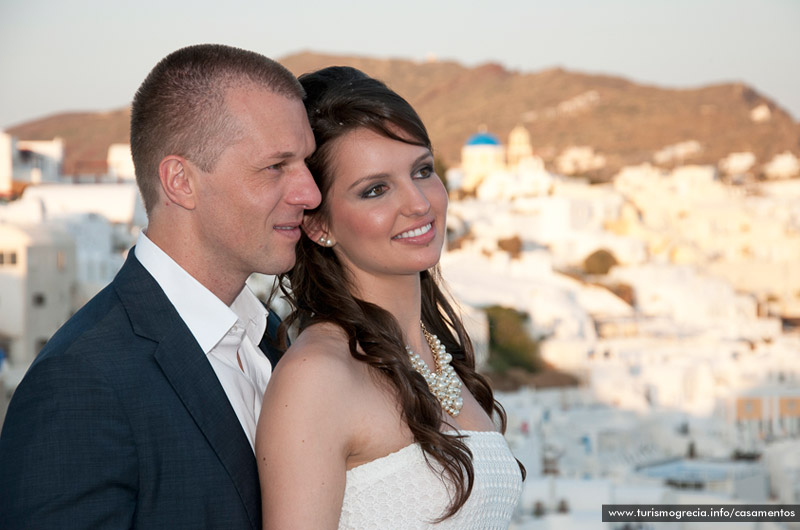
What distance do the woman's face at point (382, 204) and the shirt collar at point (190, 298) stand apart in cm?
27

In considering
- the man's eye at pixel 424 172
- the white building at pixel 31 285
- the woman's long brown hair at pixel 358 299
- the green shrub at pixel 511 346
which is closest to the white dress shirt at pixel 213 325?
the woman's long brown hair at pixel 358 299

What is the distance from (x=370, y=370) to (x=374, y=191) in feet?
1.00

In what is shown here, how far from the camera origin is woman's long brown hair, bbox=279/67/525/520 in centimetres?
168

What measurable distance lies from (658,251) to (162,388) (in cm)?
4064

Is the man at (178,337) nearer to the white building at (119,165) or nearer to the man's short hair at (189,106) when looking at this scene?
the man's short hair at (189,106)

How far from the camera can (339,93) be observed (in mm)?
1759

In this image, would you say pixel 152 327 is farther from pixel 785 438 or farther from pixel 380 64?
pixel 380 64

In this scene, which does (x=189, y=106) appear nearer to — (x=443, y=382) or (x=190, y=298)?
(x=190, y=298)

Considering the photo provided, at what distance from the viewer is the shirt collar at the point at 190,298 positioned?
158 cm

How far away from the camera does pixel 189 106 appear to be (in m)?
1.57

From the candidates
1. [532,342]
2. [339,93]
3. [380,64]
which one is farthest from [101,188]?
[380,64]

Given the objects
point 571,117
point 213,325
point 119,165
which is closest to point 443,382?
point 213,325

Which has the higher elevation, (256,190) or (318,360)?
(256,190)

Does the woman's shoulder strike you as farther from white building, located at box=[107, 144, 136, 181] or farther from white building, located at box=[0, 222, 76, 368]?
white building, located at box=[107, 144, 136, 181]
